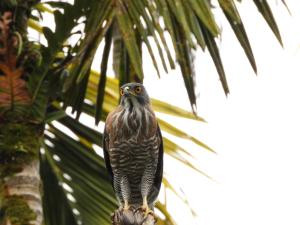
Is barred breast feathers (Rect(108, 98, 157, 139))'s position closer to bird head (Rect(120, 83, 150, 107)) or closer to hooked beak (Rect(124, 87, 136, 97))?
bird head (Rect(120, 83, 150, 107))

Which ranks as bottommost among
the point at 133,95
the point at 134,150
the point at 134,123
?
the point at 134,150

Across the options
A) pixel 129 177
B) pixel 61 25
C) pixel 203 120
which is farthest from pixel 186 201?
pixel 61 25

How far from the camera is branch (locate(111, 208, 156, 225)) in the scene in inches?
191

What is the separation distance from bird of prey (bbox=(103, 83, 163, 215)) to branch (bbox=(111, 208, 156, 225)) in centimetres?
52

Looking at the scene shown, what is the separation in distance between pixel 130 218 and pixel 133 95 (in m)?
0.96

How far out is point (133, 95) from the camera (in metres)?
5.67

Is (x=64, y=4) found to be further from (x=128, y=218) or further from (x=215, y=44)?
(x=128, y=218)

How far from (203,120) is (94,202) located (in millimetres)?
914

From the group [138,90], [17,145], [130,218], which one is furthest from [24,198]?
[130,218]

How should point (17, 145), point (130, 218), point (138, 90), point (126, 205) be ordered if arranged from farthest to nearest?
point (17, 145) < point (138, 90) < point (126, 205) < point (130, 218)

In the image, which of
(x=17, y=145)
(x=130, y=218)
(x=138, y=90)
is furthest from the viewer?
(x=17, y=145)

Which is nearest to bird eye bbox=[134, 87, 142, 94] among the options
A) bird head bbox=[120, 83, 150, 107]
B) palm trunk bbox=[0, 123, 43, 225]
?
bird head bbox=[120, 83, 150, 107]

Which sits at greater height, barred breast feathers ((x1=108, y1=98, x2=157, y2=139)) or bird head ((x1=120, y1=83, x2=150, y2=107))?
bird head ((x1=120, y1=83, x2=150, y2=107))

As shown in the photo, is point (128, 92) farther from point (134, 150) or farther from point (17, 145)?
point (17, 145)
